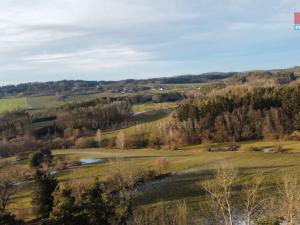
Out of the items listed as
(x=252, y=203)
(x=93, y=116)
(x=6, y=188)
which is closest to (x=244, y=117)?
(x=93, y=116)

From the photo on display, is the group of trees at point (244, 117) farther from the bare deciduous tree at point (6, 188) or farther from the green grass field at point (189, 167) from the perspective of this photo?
the bare deciduous tree at point (6, 188)

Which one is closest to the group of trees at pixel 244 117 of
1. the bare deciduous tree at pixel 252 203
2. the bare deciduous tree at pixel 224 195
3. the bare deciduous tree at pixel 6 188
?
the bare deciduous tree at pixel 6 188

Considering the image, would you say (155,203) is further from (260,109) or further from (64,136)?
(64,136)

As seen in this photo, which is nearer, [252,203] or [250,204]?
[252,203]

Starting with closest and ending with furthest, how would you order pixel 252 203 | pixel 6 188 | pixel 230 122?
1. pixel 252 203
2. pixel 6 188
3. pixel 230 122

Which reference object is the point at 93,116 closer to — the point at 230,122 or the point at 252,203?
the point at 230,122

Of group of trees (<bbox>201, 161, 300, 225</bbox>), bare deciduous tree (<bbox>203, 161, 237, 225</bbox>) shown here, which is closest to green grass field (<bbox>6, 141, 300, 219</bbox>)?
group of trees (<bbox>201, 161, 300, 225</bbox>)

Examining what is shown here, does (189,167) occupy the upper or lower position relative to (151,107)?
lower

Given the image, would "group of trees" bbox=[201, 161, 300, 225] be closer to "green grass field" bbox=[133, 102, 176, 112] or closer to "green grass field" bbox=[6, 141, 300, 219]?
"green grass field" bbox=[6, 141, 300, 219]

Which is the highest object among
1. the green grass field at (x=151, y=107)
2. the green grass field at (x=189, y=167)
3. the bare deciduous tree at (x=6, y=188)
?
A: the green grass field at (x=151, y=107)
